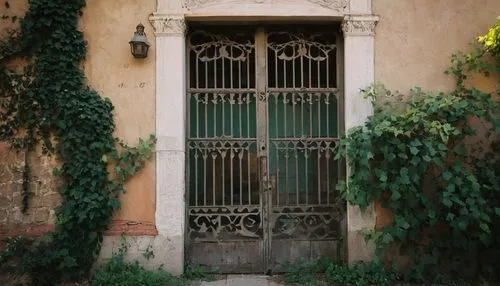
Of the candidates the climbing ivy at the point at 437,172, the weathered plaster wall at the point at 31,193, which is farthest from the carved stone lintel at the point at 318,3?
the weathered plaster wall at the point at 31,193

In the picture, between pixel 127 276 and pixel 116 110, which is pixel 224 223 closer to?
pixel 127 276

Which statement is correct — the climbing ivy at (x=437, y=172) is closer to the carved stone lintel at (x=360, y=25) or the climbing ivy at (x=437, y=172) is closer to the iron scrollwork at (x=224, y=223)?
the carved stone lintel at (x=360, y=25)

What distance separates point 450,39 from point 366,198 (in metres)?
1.96

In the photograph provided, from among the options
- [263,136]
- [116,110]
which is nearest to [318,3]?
[263,136]

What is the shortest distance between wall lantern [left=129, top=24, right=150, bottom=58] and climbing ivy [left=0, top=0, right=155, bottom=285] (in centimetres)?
56

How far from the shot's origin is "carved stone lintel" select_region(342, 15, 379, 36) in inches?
195

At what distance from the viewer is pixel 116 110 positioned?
4.92m

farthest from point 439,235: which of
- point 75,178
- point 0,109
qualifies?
point 0,109

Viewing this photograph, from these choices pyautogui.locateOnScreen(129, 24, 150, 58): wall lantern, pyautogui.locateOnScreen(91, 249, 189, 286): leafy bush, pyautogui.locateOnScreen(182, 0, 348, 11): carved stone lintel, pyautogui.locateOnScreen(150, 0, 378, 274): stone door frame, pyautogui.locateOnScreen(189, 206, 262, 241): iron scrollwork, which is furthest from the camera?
pyautogui.locateOnScreen(189, 206, 262, 241): iron scrollwork

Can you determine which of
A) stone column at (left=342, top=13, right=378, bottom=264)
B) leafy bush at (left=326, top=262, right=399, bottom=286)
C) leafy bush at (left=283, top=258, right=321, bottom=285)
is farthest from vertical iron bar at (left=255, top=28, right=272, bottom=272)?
stone column at (left=342, top=13, right=378, bottom=264)

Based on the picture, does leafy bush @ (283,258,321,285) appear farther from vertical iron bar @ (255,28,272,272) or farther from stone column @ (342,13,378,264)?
stone column @ (342,13,378,264)

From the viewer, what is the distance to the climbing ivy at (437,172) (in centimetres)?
452

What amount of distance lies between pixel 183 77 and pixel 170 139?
27.1 inches

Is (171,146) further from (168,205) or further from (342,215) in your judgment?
(342,215)
